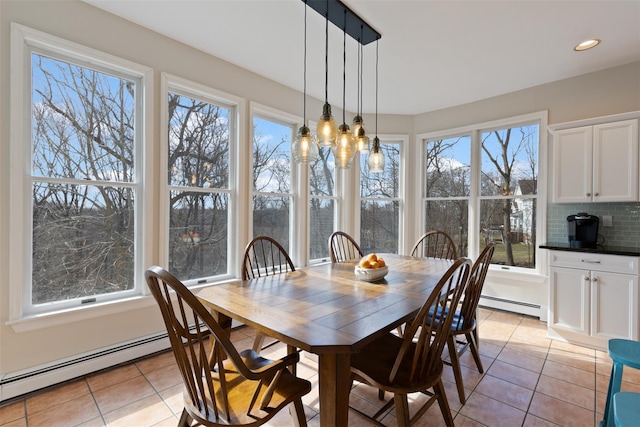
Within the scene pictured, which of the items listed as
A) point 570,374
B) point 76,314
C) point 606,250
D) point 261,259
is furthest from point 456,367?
point 76,314

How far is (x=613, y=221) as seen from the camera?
309 centimetres

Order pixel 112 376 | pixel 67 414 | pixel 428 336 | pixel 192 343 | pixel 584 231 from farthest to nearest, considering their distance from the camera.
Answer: pixel 584 231
pixel 112 376
pixel 67 414
pixel 428 336
pixel 192 343

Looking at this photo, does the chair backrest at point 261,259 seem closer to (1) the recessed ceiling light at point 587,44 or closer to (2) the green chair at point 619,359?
(2) the green chair at point 619,359

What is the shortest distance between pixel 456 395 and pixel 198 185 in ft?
9.08

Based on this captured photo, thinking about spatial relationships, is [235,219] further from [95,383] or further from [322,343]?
[322,343]

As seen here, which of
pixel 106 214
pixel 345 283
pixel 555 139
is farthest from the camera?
pixel 555 139

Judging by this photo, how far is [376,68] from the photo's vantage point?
10.3 ft

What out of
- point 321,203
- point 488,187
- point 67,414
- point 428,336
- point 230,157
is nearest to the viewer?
point 428,336

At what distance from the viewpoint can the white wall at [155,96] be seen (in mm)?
1957

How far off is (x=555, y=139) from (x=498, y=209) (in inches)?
42.2

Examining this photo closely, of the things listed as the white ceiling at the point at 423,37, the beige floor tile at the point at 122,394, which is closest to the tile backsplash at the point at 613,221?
the white ceiling at the point at 423,37

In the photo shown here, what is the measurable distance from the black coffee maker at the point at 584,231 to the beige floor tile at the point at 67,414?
4.26m

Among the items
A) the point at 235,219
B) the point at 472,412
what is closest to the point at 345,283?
the point at 472,412

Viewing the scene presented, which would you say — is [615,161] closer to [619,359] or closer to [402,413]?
[619,359]
